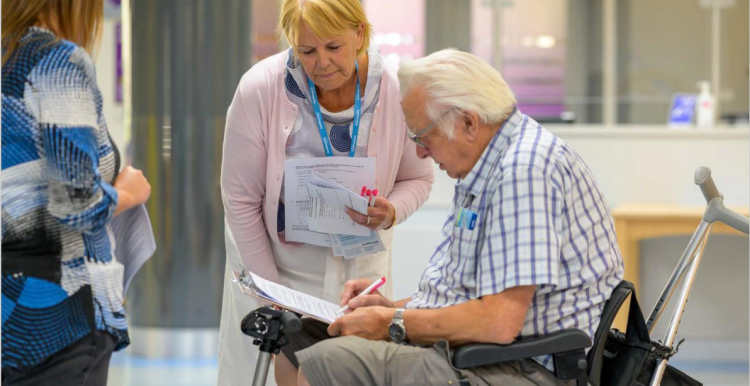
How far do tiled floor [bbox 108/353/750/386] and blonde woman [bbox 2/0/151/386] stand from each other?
2258 mm

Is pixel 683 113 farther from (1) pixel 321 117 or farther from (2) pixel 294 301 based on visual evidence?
(2) pixel 294 301

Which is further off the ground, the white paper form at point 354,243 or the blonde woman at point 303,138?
the blonde woman at point 303,138

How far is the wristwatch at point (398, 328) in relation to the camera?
1753 mm

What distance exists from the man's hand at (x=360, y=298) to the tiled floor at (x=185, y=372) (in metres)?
1.91

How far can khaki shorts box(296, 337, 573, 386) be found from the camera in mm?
1683

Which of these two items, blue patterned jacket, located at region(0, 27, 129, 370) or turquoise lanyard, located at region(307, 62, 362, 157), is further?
turquoise lanyard, located at region(307, 62, 362, 157)

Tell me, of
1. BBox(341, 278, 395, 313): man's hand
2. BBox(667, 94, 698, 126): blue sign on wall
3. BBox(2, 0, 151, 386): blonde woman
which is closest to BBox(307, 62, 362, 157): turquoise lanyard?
BBox(341, 278, 395, 313): man's hand

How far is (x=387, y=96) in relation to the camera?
2.28 meters

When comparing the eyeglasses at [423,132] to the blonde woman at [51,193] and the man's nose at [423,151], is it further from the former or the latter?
the blonde woman at [51,193]

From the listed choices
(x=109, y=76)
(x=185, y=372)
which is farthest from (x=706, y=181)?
(x=109, y=76)

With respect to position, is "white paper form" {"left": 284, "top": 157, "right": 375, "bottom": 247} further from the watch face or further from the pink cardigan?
the watch face

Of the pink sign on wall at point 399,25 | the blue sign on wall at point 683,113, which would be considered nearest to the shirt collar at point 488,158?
the blue sign on wall at point 683,113

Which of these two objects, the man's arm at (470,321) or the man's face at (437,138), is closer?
the man's arm at (470,321)

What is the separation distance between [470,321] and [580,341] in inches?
8.4
